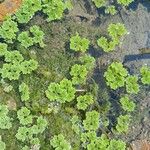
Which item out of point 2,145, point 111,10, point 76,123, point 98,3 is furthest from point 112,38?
point 2,145

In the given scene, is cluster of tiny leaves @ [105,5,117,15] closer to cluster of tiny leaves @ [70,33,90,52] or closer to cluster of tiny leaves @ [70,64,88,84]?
cluster of tiny leaves @ [70,33,90,52]

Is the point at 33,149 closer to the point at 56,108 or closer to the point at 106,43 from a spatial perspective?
the point at 56,108

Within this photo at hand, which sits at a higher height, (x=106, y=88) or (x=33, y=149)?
(x=106, y=88)

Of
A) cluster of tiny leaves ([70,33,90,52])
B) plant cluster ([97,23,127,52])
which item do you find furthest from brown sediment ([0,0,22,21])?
plant cluster ([97,23,127,52])

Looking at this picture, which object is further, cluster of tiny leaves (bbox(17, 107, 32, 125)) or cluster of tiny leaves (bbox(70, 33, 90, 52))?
cluster of tiny leaves (bbox(70, 33, 90, 52))

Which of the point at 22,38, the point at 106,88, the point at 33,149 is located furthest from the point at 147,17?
the point at 33,149

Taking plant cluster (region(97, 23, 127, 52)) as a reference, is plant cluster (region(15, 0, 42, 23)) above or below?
above

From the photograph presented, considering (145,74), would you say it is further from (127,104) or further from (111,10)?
(111,10)
